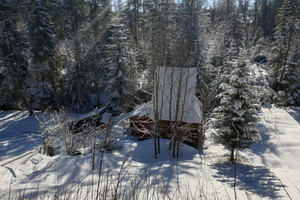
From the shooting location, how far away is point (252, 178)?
9469mm

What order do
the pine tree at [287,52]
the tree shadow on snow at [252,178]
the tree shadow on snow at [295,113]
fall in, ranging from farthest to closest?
the pine tree at [287,52], the tree shadow on snow at [295,113], the tree shadow on snow at [252,178]

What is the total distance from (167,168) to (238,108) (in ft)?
16.1

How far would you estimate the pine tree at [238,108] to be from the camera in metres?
10.6

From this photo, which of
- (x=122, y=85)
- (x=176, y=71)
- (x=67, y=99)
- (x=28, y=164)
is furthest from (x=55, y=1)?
(x=28, y=164)

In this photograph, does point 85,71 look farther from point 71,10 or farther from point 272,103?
point 272,103

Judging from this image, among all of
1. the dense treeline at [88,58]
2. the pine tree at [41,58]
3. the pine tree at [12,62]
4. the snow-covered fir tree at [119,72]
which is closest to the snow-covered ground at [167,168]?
the pine tree at [12,62]

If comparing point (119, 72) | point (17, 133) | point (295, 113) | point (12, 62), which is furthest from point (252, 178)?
point (12, 62)

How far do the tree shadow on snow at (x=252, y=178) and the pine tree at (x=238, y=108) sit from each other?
1277mm

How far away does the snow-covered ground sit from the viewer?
568cm

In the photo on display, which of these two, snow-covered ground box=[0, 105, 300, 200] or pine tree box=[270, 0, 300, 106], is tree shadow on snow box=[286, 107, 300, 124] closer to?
snow-covered ground box=[0, 105, 300, 200]

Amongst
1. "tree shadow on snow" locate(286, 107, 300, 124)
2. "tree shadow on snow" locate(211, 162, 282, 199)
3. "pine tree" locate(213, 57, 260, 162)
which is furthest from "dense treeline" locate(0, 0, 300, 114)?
"tree shadow on snow" locate(211, 162, 282, 199)

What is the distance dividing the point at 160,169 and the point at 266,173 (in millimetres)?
5513

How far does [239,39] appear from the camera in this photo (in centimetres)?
2564

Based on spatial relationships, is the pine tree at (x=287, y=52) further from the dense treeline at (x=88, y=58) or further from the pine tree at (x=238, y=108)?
the pine tree at (x=238, y=108)
